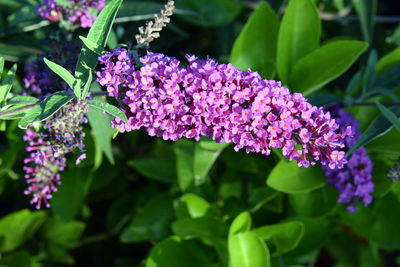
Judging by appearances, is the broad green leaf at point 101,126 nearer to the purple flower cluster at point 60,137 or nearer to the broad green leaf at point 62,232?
the purple flower cluster at point 60,137

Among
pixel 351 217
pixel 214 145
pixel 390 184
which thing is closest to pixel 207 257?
pixel 214 145

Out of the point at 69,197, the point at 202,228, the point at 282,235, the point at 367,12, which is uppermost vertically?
the point at 367,12

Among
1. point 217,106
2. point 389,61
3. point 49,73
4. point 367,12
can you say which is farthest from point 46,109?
point 367,12

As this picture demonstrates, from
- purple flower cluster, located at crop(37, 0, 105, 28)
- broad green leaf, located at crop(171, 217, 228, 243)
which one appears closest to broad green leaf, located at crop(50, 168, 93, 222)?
broad green leaf, located at crop(171, 217, 228, 243)

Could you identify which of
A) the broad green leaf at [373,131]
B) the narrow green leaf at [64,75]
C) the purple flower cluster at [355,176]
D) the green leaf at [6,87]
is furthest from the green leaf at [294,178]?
the green leaf at [6,87]

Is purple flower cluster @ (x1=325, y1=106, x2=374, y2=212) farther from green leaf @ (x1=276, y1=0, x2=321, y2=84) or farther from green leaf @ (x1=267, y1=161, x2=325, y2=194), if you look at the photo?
green leaf @ (x1=276, y1=0, x2=321, y2=84)

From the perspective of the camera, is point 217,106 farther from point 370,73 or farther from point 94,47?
point 370,73

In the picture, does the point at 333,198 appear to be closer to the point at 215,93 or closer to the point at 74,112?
the point at 215,93
